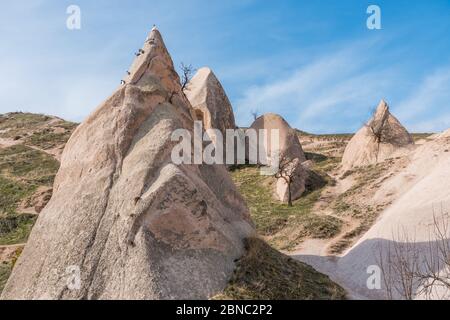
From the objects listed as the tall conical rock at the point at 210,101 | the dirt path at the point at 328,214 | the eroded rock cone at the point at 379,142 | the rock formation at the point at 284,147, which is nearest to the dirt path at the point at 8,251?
the dirt path at the point at 328,214

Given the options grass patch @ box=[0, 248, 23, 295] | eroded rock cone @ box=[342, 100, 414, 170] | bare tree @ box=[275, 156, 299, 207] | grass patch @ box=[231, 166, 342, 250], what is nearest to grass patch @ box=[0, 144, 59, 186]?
grass patch @ box=[231, 166, 342, 250]

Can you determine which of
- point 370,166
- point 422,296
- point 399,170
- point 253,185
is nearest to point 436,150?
point 399,170

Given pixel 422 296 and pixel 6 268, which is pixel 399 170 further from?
pixel 6 268

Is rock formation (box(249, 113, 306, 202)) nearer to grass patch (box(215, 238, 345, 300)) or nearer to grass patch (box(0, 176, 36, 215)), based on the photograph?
grass patch (box(215, 238, 345, 300))

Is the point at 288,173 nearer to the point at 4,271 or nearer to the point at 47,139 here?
the point at 4,271

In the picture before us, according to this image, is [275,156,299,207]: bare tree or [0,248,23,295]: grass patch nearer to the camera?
[0,248,23,295]: grass patch

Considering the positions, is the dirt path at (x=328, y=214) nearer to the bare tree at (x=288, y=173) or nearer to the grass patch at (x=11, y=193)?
the bare tree at (x=288, y=173)
